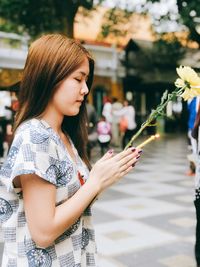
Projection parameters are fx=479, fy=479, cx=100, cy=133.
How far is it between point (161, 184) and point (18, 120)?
6927 mm

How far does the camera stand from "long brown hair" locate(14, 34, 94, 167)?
1503 mm

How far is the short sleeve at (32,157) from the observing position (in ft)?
4.59

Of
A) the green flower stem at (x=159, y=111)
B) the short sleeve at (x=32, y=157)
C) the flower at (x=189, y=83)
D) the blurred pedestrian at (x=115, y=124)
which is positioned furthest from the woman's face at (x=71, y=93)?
the blurred pedestrian at (x=115, y=124)

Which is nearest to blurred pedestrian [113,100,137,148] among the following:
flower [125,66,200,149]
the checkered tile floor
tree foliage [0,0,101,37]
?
tree foliage [0,0,101,37]

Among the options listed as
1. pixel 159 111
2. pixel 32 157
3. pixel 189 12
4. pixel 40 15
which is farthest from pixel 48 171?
pixel 40 15

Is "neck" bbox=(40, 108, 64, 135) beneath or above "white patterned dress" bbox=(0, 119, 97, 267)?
above

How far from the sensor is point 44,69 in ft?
4.92

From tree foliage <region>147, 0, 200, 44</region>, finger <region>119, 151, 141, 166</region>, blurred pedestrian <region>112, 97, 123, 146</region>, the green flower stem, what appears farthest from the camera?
blurred pedestrian <region>112, 97, 123, 146</region>

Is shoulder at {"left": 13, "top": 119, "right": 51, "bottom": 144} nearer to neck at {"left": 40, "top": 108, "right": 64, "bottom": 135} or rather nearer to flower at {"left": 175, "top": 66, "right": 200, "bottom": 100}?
neck at {"left": 40, "top": 108, "right": 64, "bottom": 135}

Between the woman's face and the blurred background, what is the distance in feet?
1.25

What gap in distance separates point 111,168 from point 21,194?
0.29 metres

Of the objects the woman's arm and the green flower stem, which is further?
the green flower stem

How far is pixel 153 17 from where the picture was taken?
17.0 m

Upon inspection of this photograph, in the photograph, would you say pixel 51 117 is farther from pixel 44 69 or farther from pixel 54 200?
pixel 54 200
